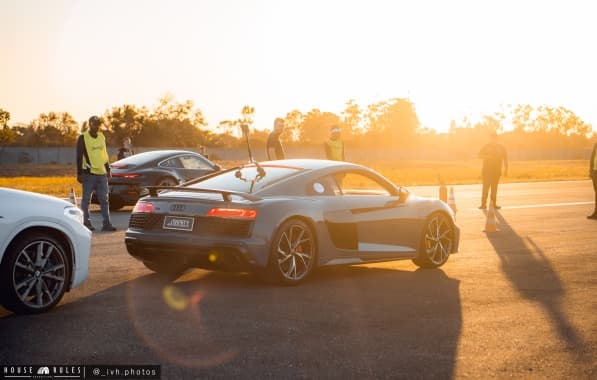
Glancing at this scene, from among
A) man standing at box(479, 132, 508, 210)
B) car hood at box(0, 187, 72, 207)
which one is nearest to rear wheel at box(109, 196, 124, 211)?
man standing at box(479, 132, 508, 210)

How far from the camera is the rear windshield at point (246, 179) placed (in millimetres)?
9229

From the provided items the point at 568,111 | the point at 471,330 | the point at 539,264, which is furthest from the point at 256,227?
the point at 568,111

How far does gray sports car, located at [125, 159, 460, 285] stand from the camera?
28.4 ft

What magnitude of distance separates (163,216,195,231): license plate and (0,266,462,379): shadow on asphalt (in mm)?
629

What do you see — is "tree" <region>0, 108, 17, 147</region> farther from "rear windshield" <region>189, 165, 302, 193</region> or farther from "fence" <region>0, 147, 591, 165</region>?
"rear windshield" <region>189, 165, 302, 193</region>

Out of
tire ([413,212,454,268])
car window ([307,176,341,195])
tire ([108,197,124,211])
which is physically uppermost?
car window ([307,176,341,195])

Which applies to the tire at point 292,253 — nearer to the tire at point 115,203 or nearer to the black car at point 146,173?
the black car at point 146,173

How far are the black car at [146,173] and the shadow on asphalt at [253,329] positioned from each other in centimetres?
1039

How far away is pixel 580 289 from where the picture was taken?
30.8 ft

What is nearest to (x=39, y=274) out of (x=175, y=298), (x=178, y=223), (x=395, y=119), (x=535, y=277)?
(x=175, y=298)

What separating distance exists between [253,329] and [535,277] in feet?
14.8

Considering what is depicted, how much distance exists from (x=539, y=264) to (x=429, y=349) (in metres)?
5.44

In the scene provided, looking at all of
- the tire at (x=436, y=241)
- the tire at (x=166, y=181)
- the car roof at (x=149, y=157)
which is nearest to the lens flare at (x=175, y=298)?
the tire at (x=436, y=241)

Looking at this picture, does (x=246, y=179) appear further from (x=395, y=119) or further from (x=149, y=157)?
(x=395, y=119)
